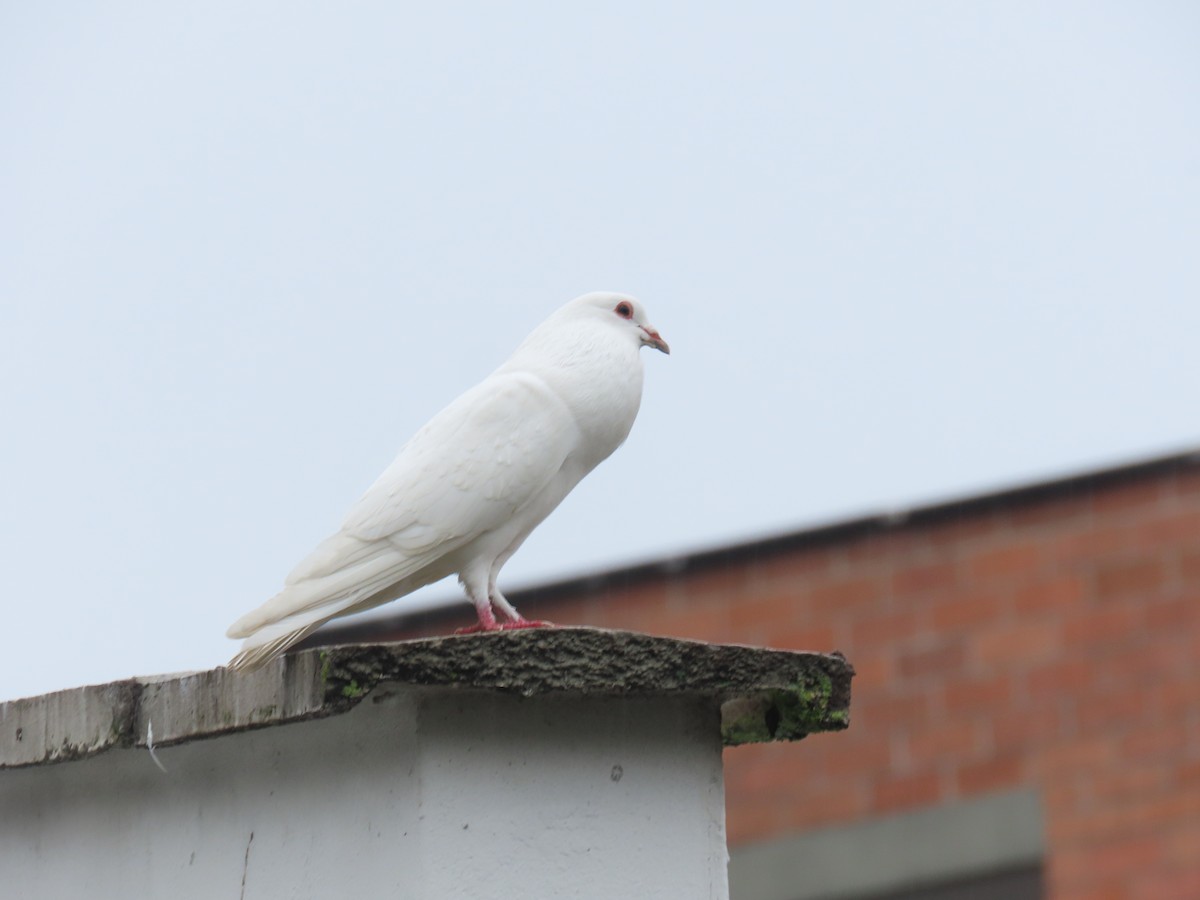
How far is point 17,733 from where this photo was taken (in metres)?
3.82

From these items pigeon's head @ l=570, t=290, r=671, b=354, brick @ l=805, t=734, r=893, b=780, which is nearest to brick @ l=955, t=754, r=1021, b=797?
brick @ l=805, t=734, r=893, b=780

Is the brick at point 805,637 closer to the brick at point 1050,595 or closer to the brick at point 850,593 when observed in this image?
the brick at point 850,593

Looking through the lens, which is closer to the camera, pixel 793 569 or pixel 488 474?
pixel 488 474

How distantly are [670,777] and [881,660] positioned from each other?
5462 mm

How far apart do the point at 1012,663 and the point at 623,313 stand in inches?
191

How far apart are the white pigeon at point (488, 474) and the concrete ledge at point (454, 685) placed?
0.37m

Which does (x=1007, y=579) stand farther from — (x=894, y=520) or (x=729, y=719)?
(x=729, y=719)

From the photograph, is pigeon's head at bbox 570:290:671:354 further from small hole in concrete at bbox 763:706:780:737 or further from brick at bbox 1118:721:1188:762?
brick at bbox 1118:721:1188:762

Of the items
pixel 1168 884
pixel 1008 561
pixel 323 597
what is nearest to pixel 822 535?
pixel 1008 561

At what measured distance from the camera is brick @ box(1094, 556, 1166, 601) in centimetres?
827

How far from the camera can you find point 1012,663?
27.9 feet

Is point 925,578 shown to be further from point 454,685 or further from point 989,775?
point 454,685

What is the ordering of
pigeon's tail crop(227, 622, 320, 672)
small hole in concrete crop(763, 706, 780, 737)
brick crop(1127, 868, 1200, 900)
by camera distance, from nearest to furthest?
pigeon's tail crop(227, 622, 320, 672)
small hole in concrete crop(763, 706, 780, 737)
brick crop(1127, 868, 1200, 900)

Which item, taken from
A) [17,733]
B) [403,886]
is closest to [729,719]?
[403,886]
